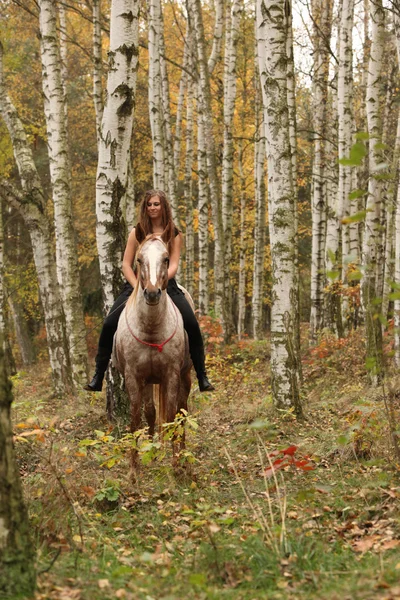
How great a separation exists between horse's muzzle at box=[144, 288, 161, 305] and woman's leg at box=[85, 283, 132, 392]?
140cm

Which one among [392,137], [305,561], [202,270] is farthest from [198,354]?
[392,137]

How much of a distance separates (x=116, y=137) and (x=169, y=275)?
243 centimetres

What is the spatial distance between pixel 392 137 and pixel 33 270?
15380 mm

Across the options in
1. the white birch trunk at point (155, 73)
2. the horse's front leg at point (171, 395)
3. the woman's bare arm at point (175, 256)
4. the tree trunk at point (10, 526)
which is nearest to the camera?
the tree trunk at point (10, 526)

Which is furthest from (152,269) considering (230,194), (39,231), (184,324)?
(230,194)

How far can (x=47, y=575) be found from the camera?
362cm

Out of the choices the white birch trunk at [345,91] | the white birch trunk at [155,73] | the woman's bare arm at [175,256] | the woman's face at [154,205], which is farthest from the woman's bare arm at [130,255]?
the white birch trunk at [155,73]

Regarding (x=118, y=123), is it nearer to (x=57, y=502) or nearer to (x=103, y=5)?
(x=57, y=502)

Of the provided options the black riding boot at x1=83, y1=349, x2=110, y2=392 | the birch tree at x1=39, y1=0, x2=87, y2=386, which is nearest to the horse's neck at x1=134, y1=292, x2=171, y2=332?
the black riding boot at x1=83, y1=349, x2=110, y2=392

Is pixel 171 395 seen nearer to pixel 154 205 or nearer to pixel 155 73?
pixel 154 205

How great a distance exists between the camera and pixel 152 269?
616cm

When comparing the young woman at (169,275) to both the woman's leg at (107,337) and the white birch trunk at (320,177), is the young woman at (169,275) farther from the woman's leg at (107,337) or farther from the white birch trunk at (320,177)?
the white birch trunk at (320,177)

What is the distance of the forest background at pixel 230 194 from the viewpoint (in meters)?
6.71

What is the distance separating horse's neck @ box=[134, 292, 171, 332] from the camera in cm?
659
